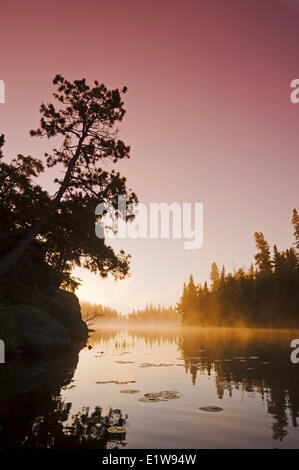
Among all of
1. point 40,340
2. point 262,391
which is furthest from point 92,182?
point 262,391

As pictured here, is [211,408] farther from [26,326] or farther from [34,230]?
[26,326]

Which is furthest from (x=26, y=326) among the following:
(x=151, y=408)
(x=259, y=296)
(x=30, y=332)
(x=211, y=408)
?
(x=259, y=296)

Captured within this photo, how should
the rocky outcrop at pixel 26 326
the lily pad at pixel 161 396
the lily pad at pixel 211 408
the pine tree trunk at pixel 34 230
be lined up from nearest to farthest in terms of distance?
the lily pad at pixel 211 408, the lily pad at pixel 161 396, the pine tree trunk at pixel 34 230, the rocky outcrop at pixel 26 326

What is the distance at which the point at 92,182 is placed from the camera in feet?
53.6

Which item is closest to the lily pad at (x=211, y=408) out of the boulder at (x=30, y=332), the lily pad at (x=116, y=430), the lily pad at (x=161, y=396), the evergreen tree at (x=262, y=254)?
the lily pad at (x=161, y=396)

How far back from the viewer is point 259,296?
69188 millimetres

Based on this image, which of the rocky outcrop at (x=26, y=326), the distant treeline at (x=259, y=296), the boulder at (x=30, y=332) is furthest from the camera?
the distant treeline at (x=259, y=296)

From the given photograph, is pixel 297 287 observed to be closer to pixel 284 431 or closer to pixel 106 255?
pixel 106 255

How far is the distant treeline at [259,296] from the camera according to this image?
62.7m

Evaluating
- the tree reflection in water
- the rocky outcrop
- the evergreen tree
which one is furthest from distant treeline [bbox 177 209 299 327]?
the tree reflection in water

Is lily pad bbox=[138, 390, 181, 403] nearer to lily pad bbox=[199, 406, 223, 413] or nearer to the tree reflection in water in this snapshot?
lily pad bbox=[199, 406, 223, 413]

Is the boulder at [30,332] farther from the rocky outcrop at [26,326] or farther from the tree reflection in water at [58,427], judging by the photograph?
the tree reflection in water at [58,427]

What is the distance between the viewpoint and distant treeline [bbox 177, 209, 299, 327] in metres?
62.7

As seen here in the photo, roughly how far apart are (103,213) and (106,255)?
7.60ft
